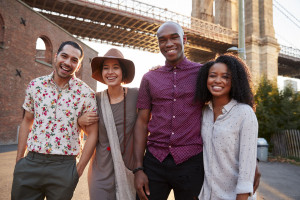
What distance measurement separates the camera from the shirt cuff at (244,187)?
5.25ft

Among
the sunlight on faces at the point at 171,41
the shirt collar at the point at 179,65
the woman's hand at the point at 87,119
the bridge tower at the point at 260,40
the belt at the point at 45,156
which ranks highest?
the bridge tower at the point at 260,40

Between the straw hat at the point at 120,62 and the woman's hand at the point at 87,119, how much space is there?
2.24ft

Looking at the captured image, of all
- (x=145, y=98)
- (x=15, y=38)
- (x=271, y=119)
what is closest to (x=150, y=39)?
(x=15, y=38)

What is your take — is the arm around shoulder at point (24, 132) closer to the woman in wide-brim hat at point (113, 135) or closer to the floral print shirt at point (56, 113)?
the floral print shirt at point (56, 113)

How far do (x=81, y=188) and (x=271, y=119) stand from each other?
907 centimetres

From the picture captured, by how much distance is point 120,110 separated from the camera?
7.99 feet

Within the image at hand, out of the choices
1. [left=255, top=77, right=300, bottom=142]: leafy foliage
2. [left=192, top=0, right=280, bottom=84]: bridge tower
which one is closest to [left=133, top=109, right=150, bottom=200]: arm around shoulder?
[left=255, top=77, right=300, bottom=142]: leafy foliage

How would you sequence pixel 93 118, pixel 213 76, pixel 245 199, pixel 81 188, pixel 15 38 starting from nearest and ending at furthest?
pixel 245 199 → pixel 213 76 → pixel 93 118 → pixel 81 188 → pixel 15 38

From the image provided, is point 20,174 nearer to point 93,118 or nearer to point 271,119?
point 93,118

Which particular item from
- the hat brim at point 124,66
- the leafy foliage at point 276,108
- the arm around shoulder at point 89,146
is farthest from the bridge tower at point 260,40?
the arm around shoulder at point 89,146

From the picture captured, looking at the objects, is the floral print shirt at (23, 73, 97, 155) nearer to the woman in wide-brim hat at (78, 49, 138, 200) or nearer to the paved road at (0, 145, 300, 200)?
the woman in wide-brim hat at (78, 49, 138, 200)

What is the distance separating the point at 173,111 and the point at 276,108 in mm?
10085

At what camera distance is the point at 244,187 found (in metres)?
1.61

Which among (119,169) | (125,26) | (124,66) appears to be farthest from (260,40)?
(119,169)
